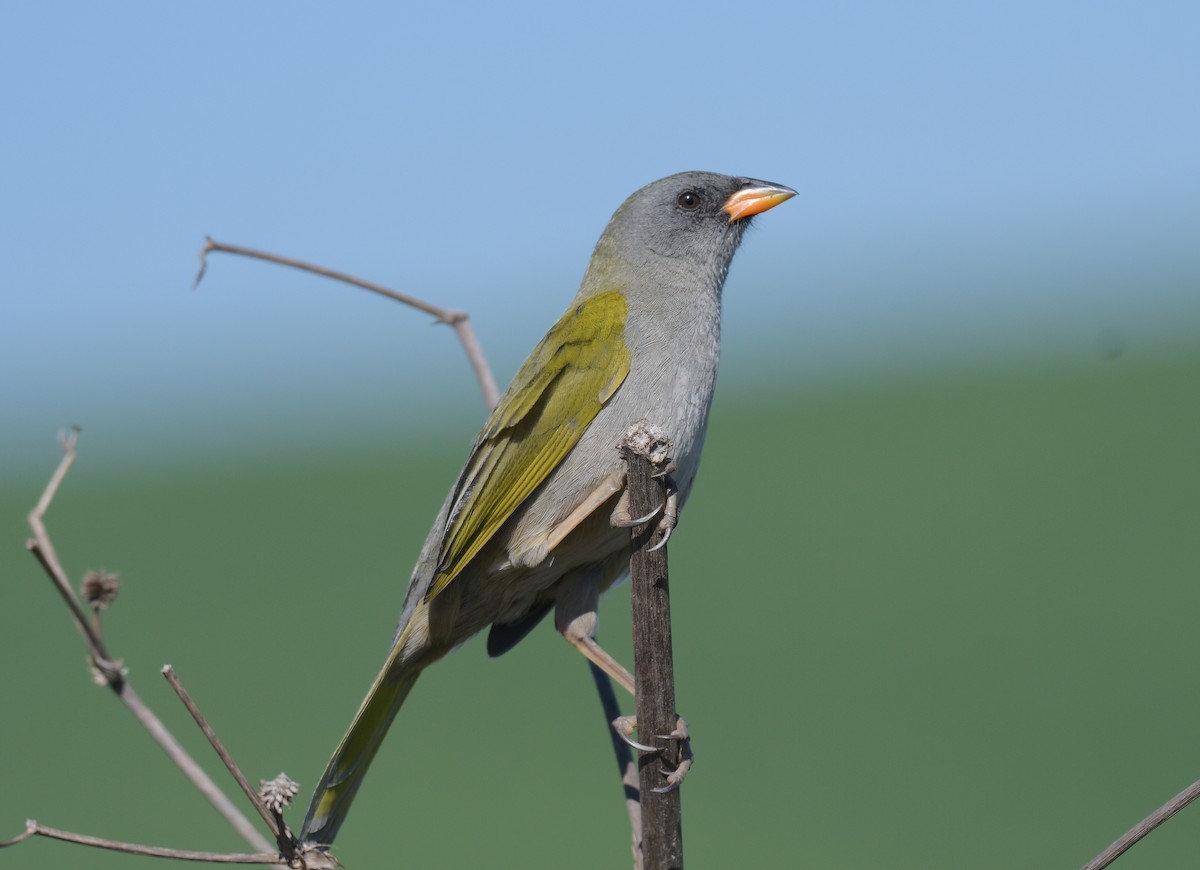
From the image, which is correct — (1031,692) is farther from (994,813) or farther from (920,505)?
(920,505)

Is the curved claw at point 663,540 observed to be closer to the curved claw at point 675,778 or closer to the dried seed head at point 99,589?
the curved claw at point 675,778

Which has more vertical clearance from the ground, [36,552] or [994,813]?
[36,552]

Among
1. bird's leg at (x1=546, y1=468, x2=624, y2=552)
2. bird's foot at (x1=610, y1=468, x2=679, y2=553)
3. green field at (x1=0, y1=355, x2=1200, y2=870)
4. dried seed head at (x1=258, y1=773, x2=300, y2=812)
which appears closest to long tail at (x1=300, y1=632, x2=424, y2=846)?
bird's leg at (x1=546, y1=468, x2=624, y2=552)

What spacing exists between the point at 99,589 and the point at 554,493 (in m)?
1.66

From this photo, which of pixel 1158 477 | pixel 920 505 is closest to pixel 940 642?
pixel 920 505

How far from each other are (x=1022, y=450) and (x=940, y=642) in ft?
24.3

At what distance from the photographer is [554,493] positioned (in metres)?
4.47

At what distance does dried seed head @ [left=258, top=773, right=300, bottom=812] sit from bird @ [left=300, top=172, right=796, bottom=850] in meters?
1.42

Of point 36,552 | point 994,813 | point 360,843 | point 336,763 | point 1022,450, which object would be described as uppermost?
point 36,552

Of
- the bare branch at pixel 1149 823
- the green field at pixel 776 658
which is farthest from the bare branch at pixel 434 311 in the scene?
the green field at pixel 776 658

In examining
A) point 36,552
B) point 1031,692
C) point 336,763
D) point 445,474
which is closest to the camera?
point 36,552

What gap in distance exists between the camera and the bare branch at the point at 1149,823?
7.73 ft

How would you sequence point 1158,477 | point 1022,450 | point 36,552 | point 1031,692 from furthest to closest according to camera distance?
point 1022,450, point 1158,477, point 1031,692, point 36,552

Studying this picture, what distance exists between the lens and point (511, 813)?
48.7 feet
